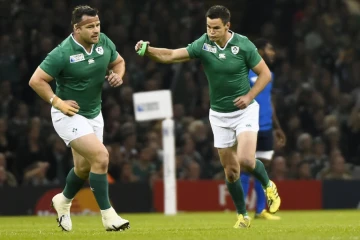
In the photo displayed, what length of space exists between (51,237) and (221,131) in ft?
8.52

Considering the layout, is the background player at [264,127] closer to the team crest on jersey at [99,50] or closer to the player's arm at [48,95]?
the team crest on jersey at [99,50]

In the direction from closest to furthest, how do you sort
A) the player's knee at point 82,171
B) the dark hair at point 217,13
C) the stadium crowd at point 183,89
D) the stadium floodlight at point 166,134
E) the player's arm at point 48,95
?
the player's arm at point 48,95 < the dark hair at point 217,13 < the player's knee at point 82,171 < the stadium floodlight at point 166,134 < the stadium crowd at point 183,89

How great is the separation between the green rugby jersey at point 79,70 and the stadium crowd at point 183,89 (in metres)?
6.57

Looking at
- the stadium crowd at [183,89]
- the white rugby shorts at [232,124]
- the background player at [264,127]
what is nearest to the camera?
the white rugby shorts at [232,124]

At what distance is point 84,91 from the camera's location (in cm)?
1147

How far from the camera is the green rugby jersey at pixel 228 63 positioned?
1183 cm

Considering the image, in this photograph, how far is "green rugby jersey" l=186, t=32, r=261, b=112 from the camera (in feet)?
38.8

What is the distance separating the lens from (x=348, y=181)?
19.0m

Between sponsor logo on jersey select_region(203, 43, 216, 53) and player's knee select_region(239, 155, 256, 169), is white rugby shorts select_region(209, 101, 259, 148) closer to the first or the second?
player's knee select_region(239, 155, 256, 169)

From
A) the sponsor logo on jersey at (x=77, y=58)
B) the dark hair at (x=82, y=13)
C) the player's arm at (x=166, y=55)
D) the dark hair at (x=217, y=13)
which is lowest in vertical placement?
the player's arm at (x=166, y=55)

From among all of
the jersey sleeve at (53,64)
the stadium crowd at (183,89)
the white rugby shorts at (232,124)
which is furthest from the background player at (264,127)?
the jersey sleeve at (53,64)

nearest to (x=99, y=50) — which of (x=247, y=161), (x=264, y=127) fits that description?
(x=247, y=161)

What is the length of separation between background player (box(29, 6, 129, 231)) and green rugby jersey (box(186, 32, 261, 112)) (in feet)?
3.36

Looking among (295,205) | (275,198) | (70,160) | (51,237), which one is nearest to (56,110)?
(51,237)
